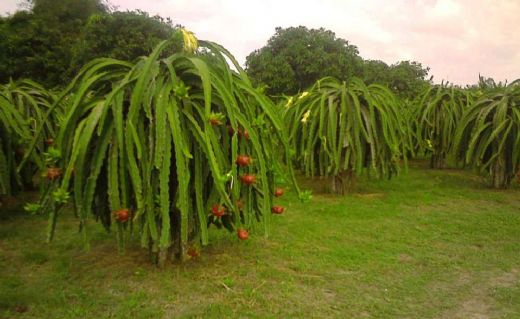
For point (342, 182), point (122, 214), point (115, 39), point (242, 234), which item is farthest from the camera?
point (115, 39)

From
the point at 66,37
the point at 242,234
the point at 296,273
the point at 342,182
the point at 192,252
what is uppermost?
the point at 66,37

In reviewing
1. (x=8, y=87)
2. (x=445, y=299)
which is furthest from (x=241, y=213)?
(x=8, y=87)

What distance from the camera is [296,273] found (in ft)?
14.6

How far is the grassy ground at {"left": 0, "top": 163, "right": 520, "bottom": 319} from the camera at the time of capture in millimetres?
3727

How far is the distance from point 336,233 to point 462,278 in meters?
1.64

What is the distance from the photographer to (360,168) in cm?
731

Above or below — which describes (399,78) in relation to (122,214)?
above

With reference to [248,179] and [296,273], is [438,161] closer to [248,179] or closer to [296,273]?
[296,273]

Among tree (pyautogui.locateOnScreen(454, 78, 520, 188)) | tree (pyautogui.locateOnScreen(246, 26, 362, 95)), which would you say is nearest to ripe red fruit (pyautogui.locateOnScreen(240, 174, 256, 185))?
tree (pyautogui.locateOnScreen(454, 78, 520, 188))

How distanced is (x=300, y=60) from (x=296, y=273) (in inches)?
578

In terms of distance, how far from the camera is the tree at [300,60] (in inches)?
717

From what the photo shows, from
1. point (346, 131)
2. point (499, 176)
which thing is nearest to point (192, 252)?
point (346, 131)

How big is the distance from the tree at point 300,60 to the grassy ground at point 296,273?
12.1 meters

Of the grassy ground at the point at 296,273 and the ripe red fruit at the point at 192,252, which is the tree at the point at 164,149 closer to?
the ripe red fruit at the point at 192,252
